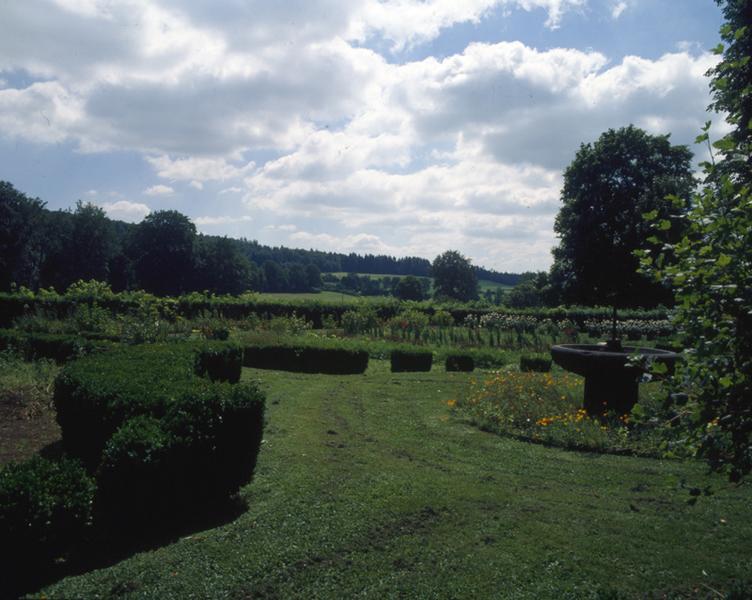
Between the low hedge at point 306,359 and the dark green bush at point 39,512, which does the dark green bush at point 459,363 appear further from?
the dark green bush at point 39,512

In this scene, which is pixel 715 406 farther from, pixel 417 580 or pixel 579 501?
pixel 579 501

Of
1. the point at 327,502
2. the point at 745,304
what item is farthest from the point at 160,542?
the point at 745,304

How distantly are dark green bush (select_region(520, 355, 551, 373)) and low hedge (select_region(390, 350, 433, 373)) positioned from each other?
2570mm

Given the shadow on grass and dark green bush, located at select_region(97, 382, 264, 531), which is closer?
the shadow on grass

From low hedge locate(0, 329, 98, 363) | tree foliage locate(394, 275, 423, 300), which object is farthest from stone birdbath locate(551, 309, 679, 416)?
tree foliage locate(394, 275, 423, 300)

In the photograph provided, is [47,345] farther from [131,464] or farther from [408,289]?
[408,289]

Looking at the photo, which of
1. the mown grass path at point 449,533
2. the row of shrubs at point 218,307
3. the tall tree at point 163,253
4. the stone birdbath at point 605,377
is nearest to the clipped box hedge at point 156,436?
the mown grass path at point 449,533

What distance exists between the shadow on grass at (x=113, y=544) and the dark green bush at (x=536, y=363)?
11.3 m

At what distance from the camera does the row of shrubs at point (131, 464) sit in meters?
4.12

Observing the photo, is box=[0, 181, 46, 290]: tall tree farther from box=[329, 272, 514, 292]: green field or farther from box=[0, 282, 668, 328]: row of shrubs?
box=[329, 272, 514, 292]: green field

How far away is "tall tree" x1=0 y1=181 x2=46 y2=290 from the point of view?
1544 inches

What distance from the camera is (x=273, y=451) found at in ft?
22.8

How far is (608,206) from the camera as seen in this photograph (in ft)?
94.7

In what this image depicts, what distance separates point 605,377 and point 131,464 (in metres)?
7.05
